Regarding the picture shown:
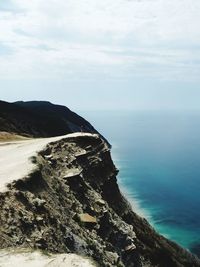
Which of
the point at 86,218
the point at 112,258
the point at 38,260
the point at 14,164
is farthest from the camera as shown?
the point at 14,164

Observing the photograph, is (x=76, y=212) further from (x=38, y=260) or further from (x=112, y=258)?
(x=38, y=260)

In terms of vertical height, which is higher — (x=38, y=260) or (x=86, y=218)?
(x=38, y=260)

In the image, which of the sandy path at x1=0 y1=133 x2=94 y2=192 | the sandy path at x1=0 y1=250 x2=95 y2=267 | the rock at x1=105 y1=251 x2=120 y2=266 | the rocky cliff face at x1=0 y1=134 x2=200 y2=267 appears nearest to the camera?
the sandy path at x1=0 y1=250 x2=95 y2=267

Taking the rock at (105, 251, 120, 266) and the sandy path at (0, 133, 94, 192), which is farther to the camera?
the rock at (105, 251, 120, 266)

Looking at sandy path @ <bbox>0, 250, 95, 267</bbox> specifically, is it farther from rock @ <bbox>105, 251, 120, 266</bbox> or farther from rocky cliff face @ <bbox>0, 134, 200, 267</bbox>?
rock @ <bbox>105, 251, 120, 266</bbox>

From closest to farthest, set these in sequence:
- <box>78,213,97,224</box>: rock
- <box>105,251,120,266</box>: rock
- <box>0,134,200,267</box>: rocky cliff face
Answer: <box>0,134,200,267</box>: rocky cliff face < <box>105,251,120,266</box>: rock < <box>78,213,97,224</box>: rock

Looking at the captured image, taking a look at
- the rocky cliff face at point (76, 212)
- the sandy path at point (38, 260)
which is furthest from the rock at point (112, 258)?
the sandy path at point (38, 260)

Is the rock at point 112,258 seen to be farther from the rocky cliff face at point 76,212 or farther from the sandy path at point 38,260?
the sandy path at point 38,260

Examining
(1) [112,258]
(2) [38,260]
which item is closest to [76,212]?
(1) [112,258]

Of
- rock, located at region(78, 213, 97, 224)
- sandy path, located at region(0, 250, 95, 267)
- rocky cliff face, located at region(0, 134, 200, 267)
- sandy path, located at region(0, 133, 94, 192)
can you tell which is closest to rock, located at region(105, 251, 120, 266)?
rocky cliff face, located at region(0, 134, 200, 267)
